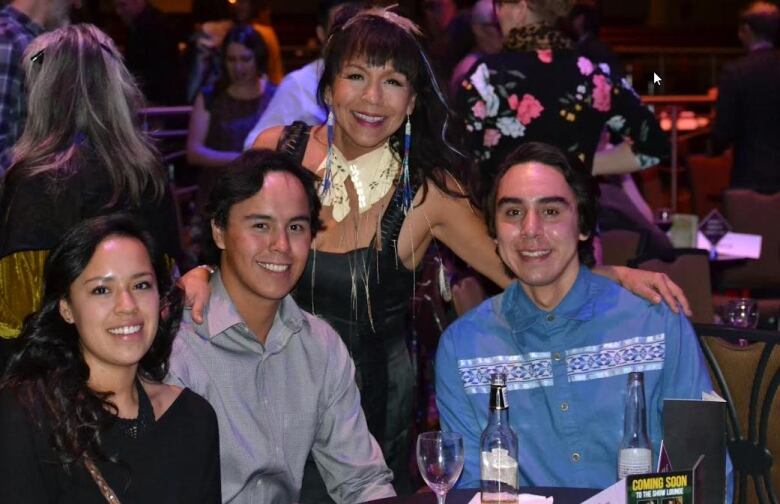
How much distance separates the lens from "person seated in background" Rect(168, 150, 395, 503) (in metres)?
3.14

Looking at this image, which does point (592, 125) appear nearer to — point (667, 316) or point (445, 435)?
point (667, 316)

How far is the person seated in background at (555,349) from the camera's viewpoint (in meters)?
3.08

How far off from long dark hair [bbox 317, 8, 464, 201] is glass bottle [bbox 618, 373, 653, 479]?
3.70ft

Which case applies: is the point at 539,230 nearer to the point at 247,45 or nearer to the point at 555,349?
the point at 555,349

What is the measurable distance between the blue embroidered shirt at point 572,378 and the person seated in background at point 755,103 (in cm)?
503

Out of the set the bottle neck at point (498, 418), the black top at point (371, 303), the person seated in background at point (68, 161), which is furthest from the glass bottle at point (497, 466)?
the person seated in background at point (68, 161)

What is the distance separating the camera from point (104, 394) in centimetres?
281

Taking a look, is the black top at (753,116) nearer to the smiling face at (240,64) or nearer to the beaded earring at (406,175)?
the smiling face at (240,64)

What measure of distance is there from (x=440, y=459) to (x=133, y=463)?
658 mm

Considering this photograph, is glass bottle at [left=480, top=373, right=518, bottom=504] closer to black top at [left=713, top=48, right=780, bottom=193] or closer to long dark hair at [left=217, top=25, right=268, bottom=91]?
long dark hair at [left=217, top=25, right=268, bottom=91]

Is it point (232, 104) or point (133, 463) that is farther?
point (232, 104)

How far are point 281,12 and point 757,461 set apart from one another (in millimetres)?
15034

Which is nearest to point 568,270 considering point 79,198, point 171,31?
point 79,198

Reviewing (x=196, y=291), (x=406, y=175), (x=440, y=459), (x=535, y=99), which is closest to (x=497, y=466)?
(x=440, y=459)
